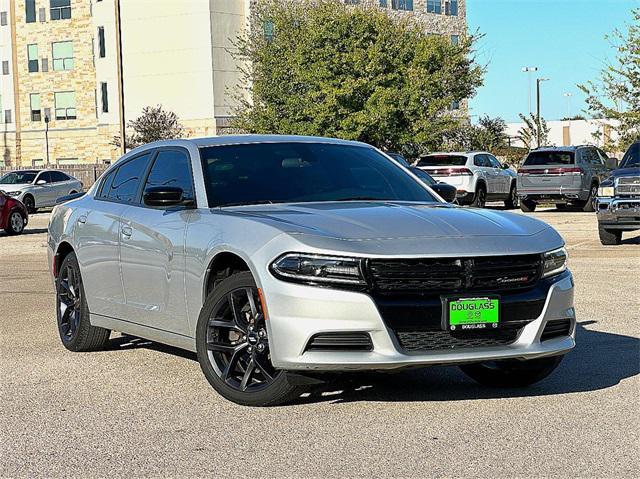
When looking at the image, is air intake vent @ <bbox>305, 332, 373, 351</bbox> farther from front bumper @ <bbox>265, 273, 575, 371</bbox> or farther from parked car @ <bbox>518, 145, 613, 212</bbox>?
parked car @ <bbox>518, 145, 613, 212</bbox>

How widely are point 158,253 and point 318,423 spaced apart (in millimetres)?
2000

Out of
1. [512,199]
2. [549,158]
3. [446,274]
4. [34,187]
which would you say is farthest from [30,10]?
[446,274]

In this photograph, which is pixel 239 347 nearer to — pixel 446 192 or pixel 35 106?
pixel 446 192

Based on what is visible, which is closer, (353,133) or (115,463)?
(115,463)

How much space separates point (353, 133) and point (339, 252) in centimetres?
4380

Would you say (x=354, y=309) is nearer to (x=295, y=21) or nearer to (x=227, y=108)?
(x=295, y=21)

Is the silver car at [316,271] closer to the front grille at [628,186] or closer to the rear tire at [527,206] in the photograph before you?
the front grille at [628,186]

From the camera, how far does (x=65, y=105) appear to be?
250 feet

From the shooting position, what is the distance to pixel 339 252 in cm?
662

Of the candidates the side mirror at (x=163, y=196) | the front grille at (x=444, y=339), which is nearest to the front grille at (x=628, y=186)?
the side mirror at (x=163, y=196)

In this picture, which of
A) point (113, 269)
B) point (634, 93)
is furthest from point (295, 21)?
point (113, 269)

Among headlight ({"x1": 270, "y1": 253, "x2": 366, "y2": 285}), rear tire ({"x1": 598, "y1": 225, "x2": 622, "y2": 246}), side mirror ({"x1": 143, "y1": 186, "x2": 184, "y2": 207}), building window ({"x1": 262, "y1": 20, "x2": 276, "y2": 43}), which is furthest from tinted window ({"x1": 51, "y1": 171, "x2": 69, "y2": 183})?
headlight ({"x1": 270, "y1": 253, "x2": 366, "y2": 285})

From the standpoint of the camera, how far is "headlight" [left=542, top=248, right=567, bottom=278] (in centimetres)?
711

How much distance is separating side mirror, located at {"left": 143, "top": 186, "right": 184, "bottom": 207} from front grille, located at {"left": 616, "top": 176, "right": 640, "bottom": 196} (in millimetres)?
12749
